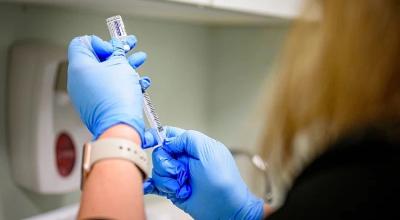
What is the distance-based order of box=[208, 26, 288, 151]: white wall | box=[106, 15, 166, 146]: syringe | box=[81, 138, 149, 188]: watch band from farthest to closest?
box=[208, 26, 288, 151]: white wall < box=[106, 15, 166, 146]: syringe < box=[81, 138, 149, 188]: watch band

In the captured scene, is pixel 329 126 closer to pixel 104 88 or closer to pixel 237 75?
pixel 104 88

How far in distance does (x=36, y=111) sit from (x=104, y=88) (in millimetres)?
310

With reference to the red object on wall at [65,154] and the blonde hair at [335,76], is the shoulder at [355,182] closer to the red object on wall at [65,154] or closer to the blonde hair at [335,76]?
the blonde hair at [335,76]

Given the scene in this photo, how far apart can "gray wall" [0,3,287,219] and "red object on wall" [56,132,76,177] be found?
95 millimetres

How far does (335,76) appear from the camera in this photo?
561 mm

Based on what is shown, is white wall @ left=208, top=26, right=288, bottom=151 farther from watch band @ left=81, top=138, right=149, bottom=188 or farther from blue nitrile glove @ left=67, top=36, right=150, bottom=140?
watch band @ left=81, top=138, right=149, bottom=188

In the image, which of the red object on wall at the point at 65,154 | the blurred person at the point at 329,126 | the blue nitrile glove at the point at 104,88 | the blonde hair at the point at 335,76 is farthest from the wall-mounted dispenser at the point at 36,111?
the blonde hair at the point at 335,76

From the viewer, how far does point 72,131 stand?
3.67 ft

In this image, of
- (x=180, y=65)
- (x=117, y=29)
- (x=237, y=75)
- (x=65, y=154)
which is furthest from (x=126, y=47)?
(x=237, y=75)

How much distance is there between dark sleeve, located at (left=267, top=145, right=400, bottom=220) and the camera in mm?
491

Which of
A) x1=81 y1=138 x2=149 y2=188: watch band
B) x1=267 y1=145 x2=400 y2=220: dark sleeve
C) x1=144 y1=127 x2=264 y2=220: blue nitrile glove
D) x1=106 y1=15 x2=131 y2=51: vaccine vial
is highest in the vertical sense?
x1=106 y1=15 x2=131 y2=51: vaccine vial

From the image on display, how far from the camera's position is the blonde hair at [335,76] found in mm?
546

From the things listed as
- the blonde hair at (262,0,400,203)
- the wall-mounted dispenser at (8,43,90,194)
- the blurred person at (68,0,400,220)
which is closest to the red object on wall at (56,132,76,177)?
the wall-mounted dispenser at (8,43,90,194)

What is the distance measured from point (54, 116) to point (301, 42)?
66cm
